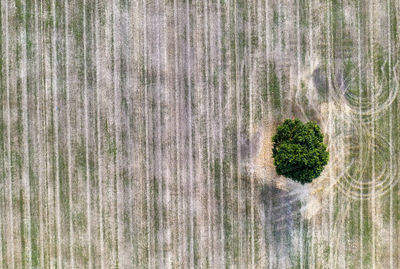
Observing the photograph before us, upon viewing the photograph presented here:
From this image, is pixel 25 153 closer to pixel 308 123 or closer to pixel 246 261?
pixel 246 261

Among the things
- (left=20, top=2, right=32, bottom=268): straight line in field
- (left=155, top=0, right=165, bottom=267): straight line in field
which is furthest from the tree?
(left=20, top=2, right=32, bottom=268): straight line in field

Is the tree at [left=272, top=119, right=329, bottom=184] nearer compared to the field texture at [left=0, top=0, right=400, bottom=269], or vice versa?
the tree at [left=272, top=119, right=329, bottom=184]

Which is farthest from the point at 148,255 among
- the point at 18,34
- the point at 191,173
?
the point at 18,34

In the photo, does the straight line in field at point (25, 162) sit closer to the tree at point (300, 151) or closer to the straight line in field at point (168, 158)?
the straight line in field at point (168, 158)

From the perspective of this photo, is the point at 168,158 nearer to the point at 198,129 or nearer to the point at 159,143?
the point at 159,143

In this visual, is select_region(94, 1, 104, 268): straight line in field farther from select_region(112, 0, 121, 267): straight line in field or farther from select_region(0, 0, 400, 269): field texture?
select_region(112, 0, 121, 267): straight line in field

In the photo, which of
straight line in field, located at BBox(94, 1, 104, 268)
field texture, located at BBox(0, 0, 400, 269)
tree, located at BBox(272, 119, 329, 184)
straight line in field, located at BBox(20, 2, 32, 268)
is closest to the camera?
tree, located at BBox(272, 119, 329, 184)

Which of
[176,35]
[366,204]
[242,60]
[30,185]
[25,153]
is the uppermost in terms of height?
[176,35]
